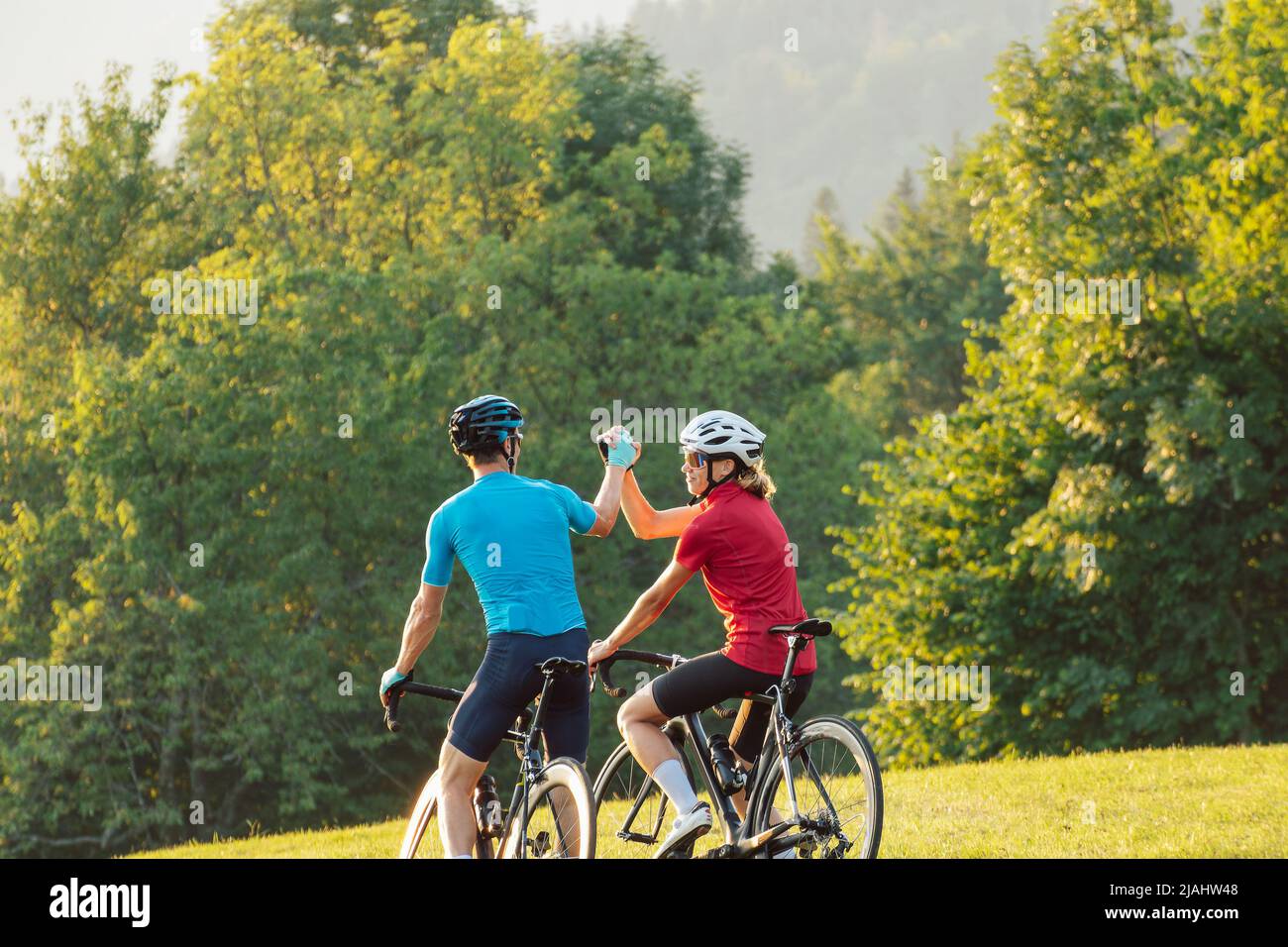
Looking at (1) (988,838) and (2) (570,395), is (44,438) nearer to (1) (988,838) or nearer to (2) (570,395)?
(2) (570,395)

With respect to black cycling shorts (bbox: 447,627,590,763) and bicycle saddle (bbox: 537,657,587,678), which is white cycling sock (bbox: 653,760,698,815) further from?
bicycle saddle (bbox: 537,657,587,678)

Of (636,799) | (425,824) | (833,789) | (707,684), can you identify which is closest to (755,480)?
(707,684)

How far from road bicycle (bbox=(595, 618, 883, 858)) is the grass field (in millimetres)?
728

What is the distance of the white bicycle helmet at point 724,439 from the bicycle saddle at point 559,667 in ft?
3.92

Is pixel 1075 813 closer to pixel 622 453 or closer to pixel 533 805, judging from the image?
pixel 622 453

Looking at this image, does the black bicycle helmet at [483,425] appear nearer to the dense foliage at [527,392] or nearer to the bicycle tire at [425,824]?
the bicycle tire at [425,824]

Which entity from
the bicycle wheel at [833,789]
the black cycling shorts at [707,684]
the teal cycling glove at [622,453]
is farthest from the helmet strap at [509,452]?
the bicycle wheel at [833,789]

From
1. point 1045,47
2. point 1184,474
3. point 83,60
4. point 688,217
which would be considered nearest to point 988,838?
point 1184,474

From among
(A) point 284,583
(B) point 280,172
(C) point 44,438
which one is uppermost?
(B) point 280,172

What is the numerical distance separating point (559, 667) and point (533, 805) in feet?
1.85

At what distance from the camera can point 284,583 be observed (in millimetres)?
29766

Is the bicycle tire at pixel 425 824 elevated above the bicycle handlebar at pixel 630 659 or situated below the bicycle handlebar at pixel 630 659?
below

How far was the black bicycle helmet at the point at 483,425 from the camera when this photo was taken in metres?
6.44
